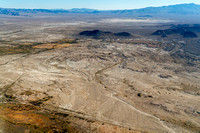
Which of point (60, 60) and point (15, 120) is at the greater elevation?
point (60, 60)

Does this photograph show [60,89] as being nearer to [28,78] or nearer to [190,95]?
[28,78]

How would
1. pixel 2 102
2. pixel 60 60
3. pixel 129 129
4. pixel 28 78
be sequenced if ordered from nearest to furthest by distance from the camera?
pixel 129 129 < pixel 2 102 < pixel 28 78 < pixel 60 60

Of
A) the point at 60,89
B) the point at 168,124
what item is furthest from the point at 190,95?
the point at 60,89

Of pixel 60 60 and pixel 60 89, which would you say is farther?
pixel 60 60

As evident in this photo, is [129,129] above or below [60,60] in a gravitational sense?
below

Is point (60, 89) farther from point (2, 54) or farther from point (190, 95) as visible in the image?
point (2, 54)

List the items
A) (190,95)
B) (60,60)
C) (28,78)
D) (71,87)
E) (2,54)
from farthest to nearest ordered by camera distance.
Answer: (2,54) → (60,60) → (28,78) → (71,87) → (190,95)

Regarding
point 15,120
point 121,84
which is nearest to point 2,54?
point 15,120

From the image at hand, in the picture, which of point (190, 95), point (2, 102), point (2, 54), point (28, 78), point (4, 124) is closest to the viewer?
point (4, 124)

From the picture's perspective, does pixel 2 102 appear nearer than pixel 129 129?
No
